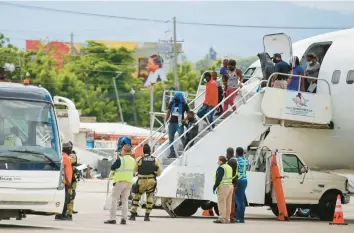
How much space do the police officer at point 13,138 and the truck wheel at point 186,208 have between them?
8.23 metres

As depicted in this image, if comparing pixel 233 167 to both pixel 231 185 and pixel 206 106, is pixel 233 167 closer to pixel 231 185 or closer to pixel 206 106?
pixel 231 185

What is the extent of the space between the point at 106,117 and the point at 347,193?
3480 inches

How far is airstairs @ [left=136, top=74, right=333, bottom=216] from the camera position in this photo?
30062 millimetres

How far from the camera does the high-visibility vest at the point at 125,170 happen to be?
85.4 feet

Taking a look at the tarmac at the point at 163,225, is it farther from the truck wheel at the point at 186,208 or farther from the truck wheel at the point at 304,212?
the truck wheel at the point at 304,212

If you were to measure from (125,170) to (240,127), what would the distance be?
18.9 ft

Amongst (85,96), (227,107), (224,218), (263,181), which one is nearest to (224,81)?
(227,107)

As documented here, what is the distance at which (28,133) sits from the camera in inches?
932

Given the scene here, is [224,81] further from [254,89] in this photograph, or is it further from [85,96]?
[85,96]

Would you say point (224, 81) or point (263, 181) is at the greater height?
point (224, 81)

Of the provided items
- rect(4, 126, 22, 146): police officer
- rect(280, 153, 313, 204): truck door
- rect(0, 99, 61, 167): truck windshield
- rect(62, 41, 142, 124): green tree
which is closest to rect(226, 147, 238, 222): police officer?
rect(280, 153, 313, 204): truck door

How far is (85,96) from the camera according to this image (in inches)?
4535

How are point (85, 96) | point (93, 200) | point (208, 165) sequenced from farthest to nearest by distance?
1. point (85, 96)
2. point (93, 200)
3. point (208, 165)

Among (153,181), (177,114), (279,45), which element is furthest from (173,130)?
(279,45)
